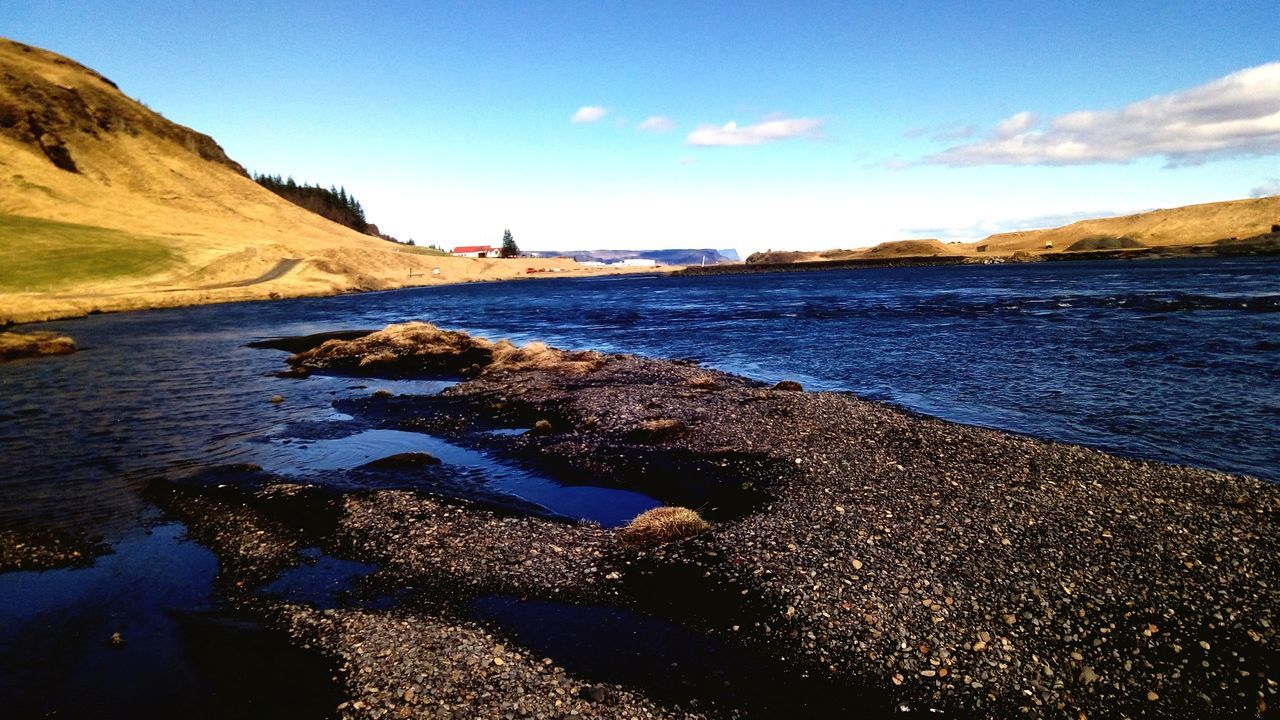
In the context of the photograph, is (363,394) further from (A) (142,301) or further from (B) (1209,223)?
(B) (1209,223)

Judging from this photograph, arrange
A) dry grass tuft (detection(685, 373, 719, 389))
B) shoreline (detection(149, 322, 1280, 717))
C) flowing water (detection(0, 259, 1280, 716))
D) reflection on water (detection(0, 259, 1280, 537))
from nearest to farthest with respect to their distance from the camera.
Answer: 1. shoreline (detection(149, 322, 1280, 717))
2. flowing water (detection(0, 259, 1280, 716))
3. reflection on water (detection(0, 259, 1280, 537))
4. dry grass tuft (detection(685, 373, 719, 389))

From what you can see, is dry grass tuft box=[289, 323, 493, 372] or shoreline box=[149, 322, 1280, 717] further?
dry grass tuft box=[289, 323, 493, 372]

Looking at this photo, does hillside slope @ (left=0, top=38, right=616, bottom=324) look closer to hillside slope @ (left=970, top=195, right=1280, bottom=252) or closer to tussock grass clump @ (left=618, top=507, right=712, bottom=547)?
tussock grass clump @ (left=618, top=507, right=712, bottom=547)

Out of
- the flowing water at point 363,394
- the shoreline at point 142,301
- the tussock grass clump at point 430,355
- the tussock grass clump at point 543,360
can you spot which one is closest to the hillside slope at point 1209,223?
the flowing water at point 363,394

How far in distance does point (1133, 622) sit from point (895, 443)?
9.52 metres

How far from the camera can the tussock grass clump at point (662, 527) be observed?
14.3 meters

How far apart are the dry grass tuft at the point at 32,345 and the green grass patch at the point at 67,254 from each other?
137 feet

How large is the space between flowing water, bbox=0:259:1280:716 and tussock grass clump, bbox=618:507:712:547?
1709 millimetres

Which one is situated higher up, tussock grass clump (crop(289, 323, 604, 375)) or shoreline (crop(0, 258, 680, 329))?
shoreline (crop(0, 258, 680, 329))

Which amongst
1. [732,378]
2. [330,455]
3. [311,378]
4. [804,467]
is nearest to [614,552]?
[804,467]

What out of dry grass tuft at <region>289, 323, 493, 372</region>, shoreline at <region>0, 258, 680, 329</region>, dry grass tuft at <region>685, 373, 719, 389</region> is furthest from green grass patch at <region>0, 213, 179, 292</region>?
dry grass tuft at <region>685, 373, 719, 389</region>

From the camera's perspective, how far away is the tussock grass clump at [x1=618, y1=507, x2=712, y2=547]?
14305 millimetres

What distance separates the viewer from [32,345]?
43.9m

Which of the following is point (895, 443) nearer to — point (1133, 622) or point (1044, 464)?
point (1044, 464)
